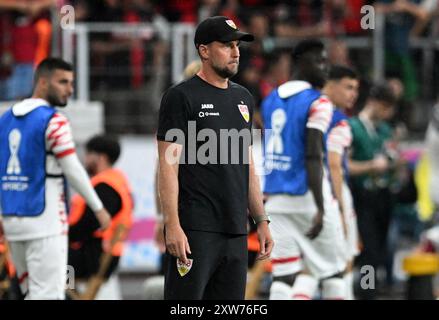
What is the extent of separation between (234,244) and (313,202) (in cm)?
297

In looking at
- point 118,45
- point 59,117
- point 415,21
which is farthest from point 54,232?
point 415,21

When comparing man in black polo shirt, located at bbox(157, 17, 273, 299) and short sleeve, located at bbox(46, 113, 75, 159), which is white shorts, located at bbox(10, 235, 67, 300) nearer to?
short sleeve, located at bbox(46, 113, 75, 159)

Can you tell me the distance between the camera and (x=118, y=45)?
57.8 ft

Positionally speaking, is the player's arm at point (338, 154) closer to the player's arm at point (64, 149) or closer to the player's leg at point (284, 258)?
the player's leg at point (284, 258)

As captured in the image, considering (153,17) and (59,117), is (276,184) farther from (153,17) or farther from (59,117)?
(153,17)

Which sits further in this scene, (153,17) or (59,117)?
(153,17)

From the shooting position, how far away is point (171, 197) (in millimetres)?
7766

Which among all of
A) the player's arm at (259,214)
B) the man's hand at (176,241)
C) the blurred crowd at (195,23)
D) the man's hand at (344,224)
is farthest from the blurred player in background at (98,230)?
the man's hand at (176,241)

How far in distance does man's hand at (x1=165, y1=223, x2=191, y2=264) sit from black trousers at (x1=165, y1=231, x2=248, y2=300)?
15cm

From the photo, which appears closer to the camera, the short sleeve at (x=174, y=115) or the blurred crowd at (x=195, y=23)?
the short sleeve at (x=174, y=115)

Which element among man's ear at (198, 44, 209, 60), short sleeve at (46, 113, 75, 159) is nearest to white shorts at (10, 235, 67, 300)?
short sleeve at (46, 113, 75, 159)

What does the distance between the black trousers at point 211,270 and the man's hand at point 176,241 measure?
0.50ft

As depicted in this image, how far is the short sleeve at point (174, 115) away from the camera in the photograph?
7.84 meters

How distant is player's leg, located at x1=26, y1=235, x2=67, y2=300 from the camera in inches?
397
